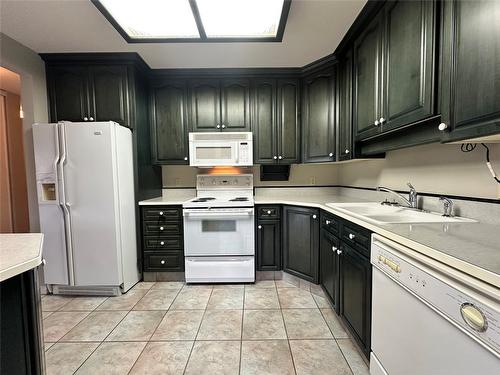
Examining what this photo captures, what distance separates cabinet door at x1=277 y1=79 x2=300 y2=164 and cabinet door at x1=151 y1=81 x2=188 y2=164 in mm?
1164

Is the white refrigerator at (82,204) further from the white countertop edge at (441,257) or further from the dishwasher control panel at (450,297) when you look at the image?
the dishwasher control panel at (450,297)

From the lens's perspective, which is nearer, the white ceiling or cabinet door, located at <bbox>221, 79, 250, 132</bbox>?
the white ceiling

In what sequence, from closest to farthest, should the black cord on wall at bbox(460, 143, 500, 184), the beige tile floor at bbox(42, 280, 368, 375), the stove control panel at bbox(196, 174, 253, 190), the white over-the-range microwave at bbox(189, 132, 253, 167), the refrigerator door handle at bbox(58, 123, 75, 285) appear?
the black cord on wall at bbox(460, 143, 500, 184) → the beige tile floor at bbox(42, 280, 368, 375) → the refrigerator door handle at bbox(58, 123, 75, 285) → the white over-the-range microwave at bbox(189, 132, 253, 167) → the stove control panel at bbox(196, 174, 253, 190)

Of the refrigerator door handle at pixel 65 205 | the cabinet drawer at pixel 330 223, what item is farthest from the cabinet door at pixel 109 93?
the cabinet drawer at pixel 330 223

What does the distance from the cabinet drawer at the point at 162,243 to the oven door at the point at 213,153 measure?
0.92 m

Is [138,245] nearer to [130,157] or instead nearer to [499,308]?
[130,157]

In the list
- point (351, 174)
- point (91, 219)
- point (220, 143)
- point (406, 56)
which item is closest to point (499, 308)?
point (406, 56)

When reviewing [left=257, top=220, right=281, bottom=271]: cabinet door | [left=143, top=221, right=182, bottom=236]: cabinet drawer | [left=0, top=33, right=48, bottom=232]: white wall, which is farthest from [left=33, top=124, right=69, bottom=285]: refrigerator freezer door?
[left=257, top=220, right=281, bottom=271]: cabinet door

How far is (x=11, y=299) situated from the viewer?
Answer: 2.62 ft

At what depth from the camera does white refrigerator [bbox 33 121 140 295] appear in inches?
83.2

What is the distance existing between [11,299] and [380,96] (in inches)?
89.0

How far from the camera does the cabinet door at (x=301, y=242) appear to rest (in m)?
2.24

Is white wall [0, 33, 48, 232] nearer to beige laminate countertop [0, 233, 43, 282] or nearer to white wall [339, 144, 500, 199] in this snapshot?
beige laminate countertop [0, 233, 43, 282]

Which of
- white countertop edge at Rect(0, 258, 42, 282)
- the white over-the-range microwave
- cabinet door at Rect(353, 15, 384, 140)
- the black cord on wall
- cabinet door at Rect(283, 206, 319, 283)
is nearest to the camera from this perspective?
white countertop edge at Rect(0, 258, 42, 282)
